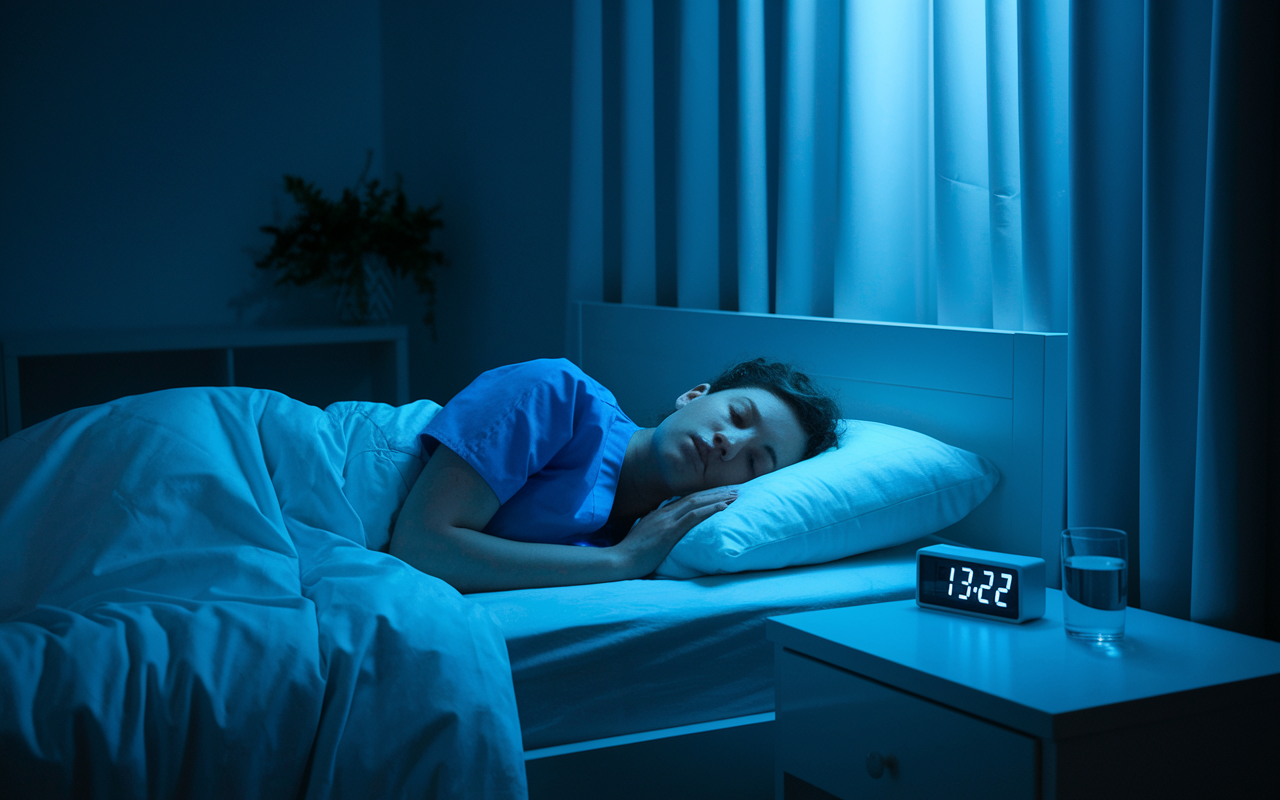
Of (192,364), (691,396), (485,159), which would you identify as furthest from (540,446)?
(192,364)

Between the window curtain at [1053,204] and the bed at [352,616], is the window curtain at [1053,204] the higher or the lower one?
the higher one

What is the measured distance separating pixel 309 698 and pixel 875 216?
4.06 ft

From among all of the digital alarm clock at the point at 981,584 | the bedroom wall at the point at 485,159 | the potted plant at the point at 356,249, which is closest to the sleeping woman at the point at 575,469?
the digital alarm clock at the point at 981,584

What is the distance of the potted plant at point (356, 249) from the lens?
333 centimetres

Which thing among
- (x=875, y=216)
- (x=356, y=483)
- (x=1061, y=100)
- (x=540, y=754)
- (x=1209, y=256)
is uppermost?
(x=1061, y=100)

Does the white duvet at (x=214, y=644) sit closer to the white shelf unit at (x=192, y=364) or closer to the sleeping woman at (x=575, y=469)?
the sleeping woman at (x=575, y=469)

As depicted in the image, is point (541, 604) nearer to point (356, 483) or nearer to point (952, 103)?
point (356, 483)

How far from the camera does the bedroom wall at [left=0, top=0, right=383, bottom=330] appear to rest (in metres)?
3.31

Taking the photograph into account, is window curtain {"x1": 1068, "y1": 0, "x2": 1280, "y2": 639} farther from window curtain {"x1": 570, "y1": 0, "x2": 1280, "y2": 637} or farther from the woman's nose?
the woman's nose

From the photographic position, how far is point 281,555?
1240 millimetres

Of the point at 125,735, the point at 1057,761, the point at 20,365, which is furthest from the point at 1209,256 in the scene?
the point at 20,365

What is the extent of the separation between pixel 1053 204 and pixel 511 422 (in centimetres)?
81

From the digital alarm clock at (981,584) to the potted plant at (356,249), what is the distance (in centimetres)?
255

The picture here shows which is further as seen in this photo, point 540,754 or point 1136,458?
point 1136,458
